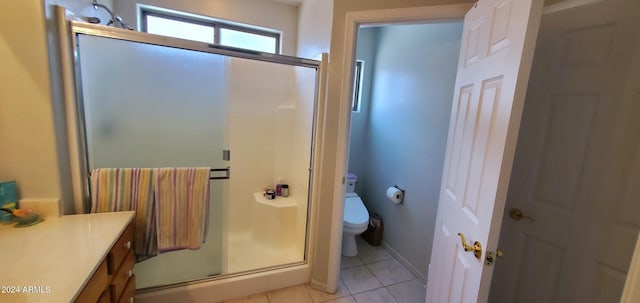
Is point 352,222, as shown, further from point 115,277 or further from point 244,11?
point 244,11

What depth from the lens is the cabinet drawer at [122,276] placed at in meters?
1.07

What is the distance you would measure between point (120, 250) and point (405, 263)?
6.97ft

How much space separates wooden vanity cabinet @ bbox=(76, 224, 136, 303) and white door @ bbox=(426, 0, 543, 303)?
4.62 feet

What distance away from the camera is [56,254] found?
917 millimetres

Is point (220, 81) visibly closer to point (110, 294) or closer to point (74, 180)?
point (74, 180)

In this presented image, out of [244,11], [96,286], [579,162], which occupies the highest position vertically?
[244,11]

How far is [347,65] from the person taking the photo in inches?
63.7

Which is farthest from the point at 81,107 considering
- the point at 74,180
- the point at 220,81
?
the point at 220,81

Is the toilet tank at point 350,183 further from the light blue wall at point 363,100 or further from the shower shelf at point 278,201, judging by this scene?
the shower shelf at point 278,201

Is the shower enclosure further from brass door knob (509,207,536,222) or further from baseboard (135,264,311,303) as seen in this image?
brass door knob (509,207,536,222)

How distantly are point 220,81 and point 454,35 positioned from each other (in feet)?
5.76

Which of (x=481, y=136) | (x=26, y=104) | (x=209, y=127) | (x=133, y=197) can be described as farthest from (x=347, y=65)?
(x=26, y=104)

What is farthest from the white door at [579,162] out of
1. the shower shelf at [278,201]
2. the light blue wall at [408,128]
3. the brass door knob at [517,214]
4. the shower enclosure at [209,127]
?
the shower shelf at [278,201]

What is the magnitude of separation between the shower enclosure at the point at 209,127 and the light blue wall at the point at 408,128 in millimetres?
919
